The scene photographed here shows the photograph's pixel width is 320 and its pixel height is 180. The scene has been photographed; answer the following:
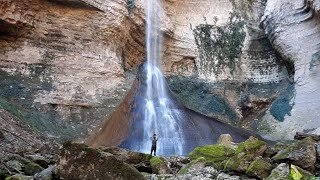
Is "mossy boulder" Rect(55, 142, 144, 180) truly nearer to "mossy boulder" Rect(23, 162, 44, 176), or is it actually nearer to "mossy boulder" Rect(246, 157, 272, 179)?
"mossy boulder" Rect(23, 162, 44, 176)

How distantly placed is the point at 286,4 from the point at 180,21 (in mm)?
5426

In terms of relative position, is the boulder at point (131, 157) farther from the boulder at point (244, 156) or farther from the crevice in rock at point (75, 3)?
the crevice in rock at point (75, 3)

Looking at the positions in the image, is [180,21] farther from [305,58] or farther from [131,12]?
[305,58]

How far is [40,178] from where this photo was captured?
23.0ft

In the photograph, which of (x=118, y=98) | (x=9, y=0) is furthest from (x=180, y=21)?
(x=9, y=0)

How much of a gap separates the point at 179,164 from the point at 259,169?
5.63 feet

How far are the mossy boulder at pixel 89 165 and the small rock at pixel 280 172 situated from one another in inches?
82.0

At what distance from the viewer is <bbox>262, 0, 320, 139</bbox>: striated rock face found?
715 inches

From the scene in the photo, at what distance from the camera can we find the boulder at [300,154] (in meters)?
7.38

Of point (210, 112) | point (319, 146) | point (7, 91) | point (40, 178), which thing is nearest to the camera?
point (40, 178)

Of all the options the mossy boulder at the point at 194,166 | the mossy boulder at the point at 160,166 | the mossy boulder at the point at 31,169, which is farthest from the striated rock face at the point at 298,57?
the mossy boulder at the point at 31,169

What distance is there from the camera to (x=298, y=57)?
759 inches

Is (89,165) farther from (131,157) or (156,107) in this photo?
(156,107)

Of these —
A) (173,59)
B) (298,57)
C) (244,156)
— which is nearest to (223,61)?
(173,59)
